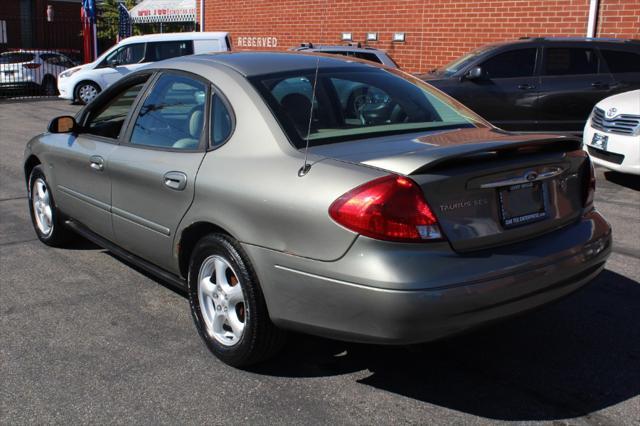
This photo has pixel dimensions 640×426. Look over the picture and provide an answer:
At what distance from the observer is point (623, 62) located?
10.1 m

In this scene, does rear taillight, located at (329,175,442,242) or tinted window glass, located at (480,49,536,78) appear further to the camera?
tinted window glass, located at (480,49,536,78)

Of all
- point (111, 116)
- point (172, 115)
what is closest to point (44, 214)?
point (111, 116)

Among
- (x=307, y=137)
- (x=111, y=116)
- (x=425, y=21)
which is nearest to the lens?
(x=307, y=137)

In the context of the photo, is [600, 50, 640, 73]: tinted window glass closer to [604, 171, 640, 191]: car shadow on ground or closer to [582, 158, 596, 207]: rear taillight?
[604, 171, 640, 191]: car shadow on ground

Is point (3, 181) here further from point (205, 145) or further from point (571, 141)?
point (571, 141)

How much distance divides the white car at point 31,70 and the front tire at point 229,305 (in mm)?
20911

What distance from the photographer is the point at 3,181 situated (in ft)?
28.6

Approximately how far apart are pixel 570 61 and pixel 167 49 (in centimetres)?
1056

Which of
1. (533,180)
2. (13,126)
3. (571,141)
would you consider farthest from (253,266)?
(13,126)

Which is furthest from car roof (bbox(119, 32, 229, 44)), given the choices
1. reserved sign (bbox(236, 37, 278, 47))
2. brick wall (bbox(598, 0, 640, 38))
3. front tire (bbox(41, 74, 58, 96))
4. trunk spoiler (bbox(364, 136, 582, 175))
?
trunk spoiler (bbox(364, 136, 582, 175))

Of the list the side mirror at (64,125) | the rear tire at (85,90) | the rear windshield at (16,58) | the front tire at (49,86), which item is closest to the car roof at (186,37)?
the rear tire at (85,90)

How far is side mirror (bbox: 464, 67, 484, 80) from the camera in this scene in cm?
1028

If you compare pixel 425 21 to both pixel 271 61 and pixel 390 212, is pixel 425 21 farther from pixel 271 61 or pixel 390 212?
pixel 390 212

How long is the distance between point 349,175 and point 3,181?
6.88 metres
